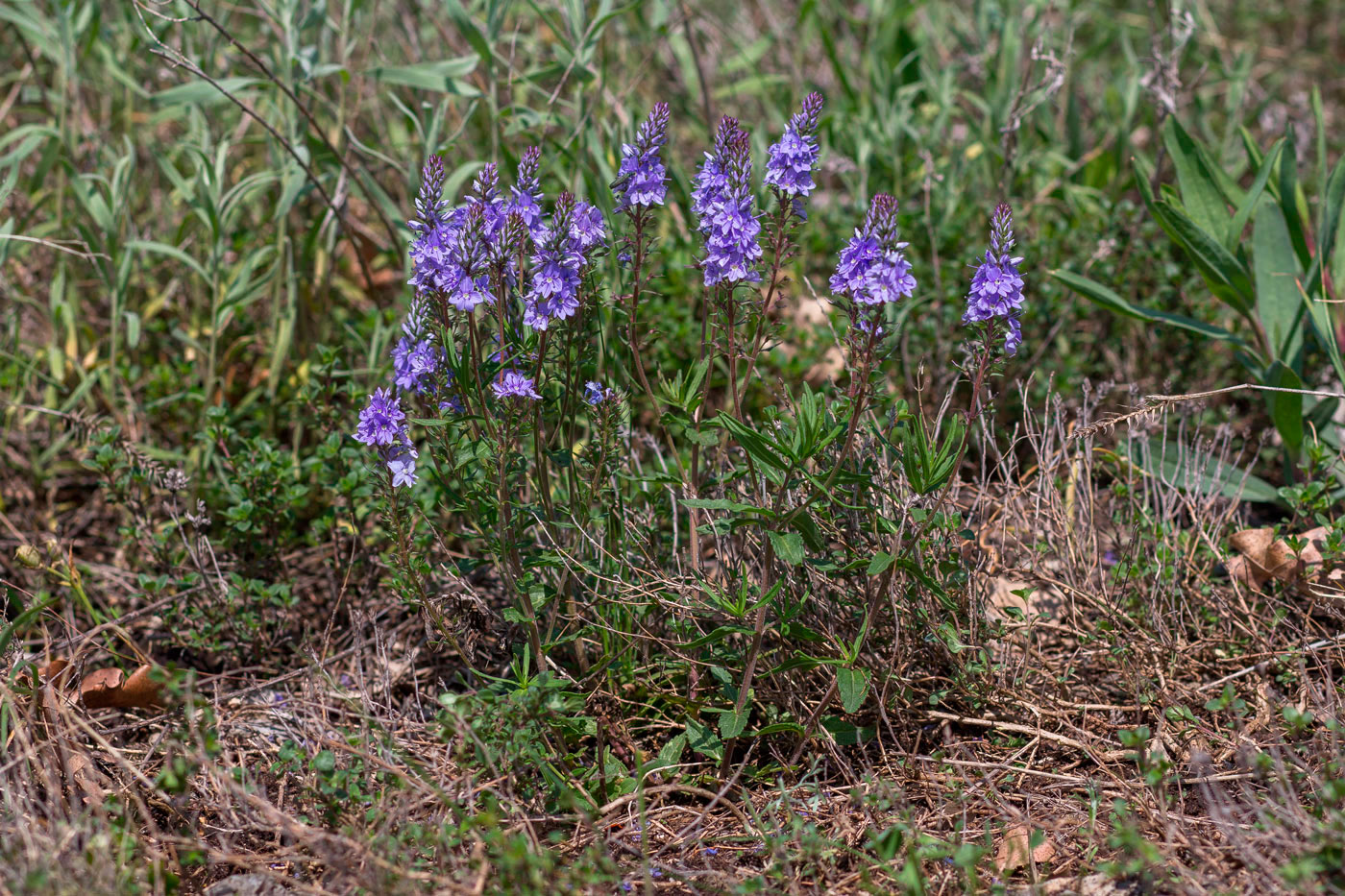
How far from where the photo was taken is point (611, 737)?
254cm

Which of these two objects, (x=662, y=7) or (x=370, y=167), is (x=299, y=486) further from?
(x=662, y=7)

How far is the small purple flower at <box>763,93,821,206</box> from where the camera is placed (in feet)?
6.84

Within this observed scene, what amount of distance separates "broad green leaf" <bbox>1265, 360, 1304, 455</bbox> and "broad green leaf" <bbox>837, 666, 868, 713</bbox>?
1.58 meters

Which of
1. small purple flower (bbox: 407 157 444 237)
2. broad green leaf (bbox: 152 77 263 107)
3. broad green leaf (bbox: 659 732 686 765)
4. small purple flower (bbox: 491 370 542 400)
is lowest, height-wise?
broad green leaf (bbox: 659 732 686 765)

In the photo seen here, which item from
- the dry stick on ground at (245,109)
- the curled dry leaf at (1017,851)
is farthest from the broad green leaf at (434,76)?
the curled dry leaf at (1017,851)

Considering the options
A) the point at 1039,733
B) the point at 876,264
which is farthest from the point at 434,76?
the point at 1039,733

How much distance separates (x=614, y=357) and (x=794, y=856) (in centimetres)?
116

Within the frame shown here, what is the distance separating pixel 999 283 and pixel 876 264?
0.24 m

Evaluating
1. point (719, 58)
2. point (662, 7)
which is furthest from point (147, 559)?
point (719, 58)

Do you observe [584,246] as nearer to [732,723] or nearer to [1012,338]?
[1012,338]

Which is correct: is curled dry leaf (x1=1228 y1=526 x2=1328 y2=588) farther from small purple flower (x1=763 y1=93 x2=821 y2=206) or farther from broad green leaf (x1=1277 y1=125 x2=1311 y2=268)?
small purple flower (x1=763 y1=93 x2=821 y2=206)

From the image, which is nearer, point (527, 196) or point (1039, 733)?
point (527, 196)

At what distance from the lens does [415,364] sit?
7.18ft

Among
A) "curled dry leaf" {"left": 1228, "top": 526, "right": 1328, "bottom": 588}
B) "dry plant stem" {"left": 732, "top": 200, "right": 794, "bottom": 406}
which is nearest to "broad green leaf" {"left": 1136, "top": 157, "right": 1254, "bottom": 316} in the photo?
"curled dry leaf" {"left": 1228, "top": 526, "right": 1328, "bottom": 588}
